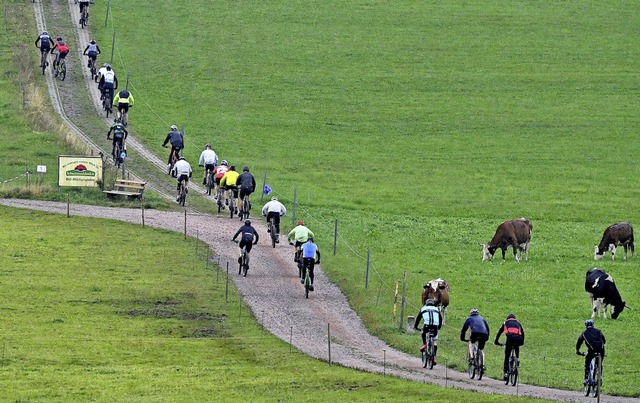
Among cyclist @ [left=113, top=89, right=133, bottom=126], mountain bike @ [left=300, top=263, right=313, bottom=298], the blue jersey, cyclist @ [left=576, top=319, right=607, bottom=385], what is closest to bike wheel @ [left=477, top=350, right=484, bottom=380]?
cyclist @ [left=576, top=319, right=607, bottom=385]

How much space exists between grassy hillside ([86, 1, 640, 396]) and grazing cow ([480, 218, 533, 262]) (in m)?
0.64

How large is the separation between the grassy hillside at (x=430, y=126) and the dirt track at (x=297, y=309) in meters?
1.05

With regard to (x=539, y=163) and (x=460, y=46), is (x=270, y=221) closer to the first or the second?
(x=539, y=163)

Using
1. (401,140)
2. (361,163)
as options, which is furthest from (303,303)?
(401,140)

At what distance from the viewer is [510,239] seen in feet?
185

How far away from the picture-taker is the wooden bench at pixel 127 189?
61.4 m

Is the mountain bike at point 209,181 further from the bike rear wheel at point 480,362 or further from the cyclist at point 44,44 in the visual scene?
the bike rear wheel at point 480,362

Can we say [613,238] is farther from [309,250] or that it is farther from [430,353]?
[430,353]

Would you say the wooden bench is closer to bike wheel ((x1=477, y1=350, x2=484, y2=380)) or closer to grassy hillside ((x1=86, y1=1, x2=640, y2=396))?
grassy hillside ((x1=86, y1=1, x2=640, y2=396))

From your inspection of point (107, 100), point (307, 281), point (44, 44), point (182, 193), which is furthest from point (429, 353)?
point (44, 44)

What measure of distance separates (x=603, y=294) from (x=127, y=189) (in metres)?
23.2

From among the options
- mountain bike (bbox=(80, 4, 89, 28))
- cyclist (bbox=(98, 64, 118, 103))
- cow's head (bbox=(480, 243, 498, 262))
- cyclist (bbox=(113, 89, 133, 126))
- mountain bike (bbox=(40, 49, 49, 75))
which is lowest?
cow's head (bbox=(480, 243, 498, 262))

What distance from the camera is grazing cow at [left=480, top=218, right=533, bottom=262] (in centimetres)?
5628

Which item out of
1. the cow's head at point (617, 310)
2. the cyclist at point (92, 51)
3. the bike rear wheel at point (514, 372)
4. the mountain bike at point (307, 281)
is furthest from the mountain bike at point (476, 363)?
the cyclist at point (92, 51)
